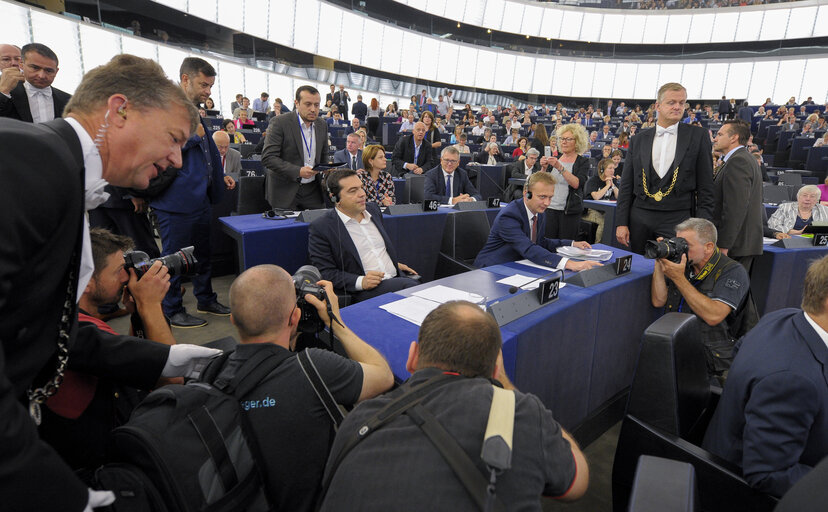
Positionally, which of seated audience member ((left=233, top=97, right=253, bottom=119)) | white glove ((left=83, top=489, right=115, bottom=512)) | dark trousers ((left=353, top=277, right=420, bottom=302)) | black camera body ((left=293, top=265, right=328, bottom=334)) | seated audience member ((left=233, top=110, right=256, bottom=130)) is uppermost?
seated audience member ((left=233, top=97, right=253, bottom=119))

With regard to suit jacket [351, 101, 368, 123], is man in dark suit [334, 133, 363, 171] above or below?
below

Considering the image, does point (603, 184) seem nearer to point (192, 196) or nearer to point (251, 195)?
point (251, 195)

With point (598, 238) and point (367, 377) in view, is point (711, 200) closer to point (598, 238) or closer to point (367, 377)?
point (598, 238)

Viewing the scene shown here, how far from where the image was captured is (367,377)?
122 centimetres

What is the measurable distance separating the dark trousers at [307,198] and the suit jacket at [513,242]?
1.58m

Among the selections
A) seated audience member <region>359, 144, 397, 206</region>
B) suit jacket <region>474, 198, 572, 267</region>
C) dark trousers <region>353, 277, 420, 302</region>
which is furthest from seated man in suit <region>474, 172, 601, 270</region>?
seated audience member <region>359, 144, 397, 206</region>

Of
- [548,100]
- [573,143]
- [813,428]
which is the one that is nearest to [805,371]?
[813,428]

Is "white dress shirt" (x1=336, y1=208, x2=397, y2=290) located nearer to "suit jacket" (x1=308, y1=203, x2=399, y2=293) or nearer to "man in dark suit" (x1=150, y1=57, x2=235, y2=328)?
"suit jacket" (x1=308, y1=203, x2=399, y2=293)

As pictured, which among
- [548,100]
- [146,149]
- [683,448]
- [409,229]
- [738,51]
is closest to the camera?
[146,149]

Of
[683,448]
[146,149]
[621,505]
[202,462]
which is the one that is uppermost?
[146,149]

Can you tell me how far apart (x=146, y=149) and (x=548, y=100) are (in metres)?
26.1

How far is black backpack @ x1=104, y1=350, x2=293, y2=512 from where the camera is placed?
0.83 m

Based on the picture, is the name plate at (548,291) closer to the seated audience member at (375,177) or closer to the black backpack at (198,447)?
the black backpack at (198,447)

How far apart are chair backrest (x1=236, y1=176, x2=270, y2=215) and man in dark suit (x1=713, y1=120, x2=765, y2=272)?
3628mm
